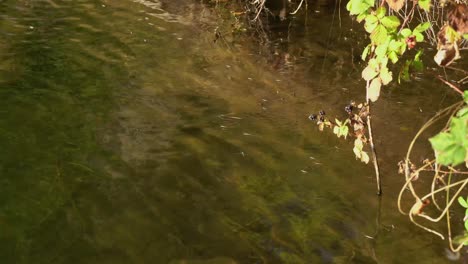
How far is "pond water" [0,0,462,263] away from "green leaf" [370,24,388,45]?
1.22m

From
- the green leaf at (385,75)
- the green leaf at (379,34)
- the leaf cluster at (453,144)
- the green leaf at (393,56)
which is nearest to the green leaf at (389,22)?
the green leaf at (379,34)

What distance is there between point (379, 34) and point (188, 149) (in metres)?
1.85

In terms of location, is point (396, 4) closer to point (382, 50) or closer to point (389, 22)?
point (389, 22)

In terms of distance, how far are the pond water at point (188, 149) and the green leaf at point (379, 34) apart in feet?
4.01

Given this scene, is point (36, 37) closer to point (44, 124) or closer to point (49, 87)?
point (49, 87)

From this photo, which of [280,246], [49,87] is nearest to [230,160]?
[280,246]

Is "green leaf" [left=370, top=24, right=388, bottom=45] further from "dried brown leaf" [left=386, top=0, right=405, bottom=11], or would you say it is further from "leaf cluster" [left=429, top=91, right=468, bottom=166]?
"leaf cluster" [left=429, top=91, right=468, bottom=166]

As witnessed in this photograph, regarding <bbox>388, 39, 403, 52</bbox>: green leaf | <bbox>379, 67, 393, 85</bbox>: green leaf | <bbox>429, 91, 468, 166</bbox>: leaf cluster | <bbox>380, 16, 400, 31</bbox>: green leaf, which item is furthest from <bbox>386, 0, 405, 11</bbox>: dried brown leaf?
<bbox>429, 91, 468, 166</bbox>: leaf cluster

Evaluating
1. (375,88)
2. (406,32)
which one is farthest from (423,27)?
(375,88)

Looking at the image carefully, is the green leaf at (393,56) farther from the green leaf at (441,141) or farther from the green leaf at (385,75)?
the green leaf at (441,141)

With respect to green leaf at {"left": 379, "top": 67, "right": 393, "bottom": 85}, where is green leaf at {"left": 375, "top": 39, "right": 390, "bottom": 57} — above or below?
above

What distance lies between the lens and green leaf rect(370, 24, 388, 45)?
317 cm

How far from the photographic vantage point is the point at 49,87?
526 centimetres

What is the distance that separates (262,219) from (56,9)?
198 inches
